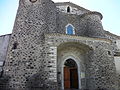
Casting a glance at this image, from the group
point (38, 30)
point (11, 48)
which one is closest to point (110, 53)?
point (38, 30)

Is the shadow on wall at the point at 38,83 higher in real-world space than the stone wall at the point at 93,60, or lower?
lower

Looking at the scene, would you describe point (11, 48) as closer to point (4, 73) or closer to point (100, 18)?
point (4, 73)

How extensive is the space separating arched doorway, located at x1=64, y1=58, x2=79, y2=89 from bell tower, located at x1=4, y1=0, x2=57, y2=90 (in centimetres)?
280

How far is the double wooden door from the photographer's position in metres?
11.9

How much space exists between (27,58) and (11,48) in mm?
1799

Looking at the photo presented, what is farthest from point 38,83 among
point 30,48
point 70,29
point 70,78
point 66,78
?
point 70,29

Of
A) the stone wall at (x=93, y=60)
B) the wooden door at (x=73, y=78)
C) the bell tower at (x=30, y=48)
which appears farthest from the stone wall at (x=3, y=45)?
the wooden door at (x=73, y=78)

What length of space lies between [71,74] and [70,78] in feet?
1.28

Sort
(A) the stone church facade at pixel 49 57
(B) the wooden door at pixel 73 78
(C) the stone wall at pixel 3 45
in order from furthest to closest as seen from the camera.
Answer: (C) the stone wall at pixel 3 45 < (B) the wooden door at pixel 73 78 < (A) the stone church facade at pixel 49 57

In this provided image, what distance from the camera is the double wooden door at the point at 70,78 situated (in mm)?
11937

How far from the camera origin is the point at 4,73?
10375 millimetres

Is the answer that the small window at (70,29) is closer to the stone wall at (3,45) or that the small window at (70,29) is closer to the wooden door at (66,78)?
the wooden door at (66,78)

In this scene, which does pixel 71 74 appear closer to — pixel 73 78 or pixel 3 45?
pixel 73 78

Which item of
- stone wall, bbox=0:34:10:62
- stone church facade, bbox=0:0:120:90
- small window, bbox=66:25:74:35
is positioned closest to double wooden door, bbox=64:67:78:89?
stone church facade, bbox=0:0:120:90
